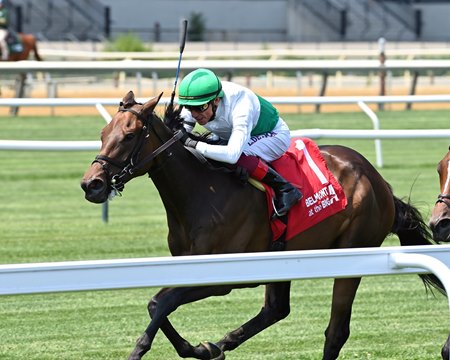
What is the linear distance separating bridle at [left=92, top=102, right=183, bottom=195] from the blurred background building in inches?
1323

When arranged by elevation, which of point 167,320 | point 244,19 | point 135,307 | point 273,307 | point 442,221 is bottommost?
point 244,19

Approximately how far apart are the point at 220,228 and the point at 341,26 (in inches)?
1515

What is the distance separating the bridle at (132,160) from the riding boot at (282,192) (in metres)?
0.52

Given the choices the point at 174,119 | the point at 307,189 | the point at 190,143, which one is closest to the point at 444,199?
the point at 307,189

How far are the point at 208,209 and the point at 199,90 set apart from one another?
56 cm

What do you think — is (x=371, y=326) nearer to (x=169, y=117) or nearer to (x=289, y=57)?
(x=169, y=117)

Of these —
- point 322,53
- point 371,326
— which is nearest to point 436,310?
point 371,326

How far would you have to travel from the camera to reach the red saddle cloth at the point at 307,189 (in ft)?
18.5

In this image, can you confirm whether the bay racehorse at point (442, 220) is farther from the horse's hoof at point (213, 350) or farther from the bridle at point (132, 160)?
the bridle at point (132, 160)

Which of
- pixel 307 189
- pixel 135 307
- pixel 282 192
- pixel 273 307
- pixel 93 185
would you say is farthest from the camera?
pixel 135 307

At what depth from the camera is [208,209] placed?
539 cm

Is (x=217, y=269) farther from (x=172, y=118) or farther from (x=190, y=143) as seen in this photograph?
(x=172, y=118)

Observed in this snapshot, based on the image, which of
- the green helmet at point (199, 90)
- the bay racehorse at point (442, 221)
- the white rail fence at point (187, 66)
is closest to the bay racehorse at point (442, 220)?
the bay racehorse at point (442, 221)

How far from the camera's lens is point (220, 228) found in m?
5.36
